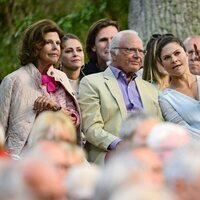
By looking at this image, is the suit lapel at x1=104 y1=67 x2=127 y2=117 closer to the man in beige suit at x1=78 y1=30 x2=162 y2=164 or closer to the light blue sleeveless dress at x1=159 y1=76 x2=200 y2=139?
the man in beige suit at x1=78 y1=30 x2=162 y2=164

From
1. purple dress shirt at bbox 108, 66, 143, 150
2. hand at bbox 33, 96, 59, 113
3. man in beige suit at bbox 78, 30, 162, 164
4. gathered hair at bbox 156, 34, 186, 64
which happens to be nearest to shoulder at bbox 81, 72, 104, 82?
man in beige suit at bbox 78, 30, 162, 164

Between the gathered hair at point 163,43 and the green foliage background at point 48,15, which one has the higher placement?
the gathered hair at point 163,43

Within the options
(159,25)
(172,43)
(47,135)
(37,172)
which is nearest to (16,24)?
(159,25)

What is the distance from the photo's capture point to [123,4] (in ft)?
40.2

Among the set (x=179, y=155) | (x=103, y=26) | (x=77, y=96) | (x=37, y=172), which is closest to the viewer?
(x=37, y=172)

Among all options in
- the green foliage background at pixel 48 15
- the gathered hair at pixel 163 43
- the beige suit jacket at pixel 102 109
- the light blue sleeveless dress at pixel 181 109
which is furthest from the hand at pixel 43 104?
the green foliage background at pixel 48 15

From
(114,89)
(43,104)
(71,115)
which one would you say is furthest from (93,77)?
(43,104)

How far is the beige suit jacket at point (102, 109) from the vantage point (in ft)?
23.1

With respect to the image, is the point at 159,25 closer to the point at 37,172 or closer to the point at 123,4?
the point at 123,4

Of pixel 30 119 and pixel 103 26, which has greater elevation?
pixel 103 26

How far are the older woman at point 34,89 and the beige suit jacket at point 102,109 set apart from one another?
11 cm

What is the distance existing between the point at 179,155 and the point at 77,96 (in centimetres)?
408

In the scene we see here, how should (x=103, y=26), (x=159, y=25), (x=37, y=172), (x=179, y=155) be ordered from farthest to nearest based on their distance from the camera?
(x=159, y=25)
(x=103, y=26)
(x=179, y=155)
(x=37, y=172)

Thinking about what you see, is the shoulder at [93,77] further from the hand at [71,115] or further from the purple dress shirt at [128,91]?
the hand at [71,115]
